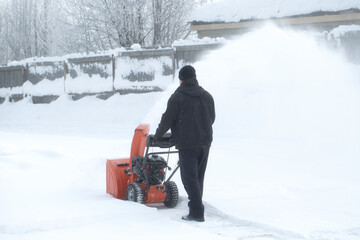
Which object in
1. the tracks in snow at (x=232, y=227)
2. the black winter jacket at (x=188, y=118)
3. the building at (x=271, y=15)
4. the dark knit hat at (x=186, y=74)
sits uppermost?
the building at (x=271, y=15)

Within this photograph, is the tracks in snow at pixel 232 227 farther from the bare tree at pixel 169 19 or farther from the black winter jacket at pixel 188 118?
the bare tree at pixel 169 19

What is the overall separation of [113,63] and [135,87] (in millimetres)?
1349

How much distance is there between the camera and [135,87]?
17.8 metres

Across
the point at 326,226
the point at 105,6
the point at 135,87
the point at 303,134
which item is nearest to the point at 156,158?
the point at 326,226

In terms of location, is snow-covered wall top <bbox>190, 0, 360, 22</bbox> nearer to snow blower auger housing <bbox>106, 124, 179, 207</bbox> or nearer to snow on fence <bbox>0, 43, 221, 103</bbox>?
snow on fence <bbox>0, 43, 221, 103</bbox>

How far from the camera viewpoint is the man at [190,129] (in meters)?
5.14

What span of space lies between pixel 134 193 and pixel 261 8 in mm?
16766

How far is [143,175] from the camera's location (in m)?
5.70

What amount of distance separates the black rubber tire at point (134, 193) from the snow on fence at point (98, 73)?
10770 mm

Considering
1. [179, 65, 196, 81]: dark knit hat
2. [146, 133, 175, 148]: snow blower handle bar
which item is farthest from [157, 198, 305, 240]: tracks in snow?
[179, 65, 196, 81]: dark knit hat

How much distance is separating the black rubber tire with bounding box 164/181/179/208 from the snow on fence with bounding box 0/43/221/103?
10.6m

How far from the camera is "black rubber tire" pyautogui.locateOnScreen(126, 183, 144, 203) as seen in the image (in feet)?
18.3

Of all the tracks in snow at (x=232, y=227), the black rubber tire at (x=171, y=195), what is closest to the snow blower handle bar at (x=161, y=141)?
the black rubber tire at (x=171, y=195)

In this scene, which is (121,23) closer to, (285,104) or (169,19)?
(169,19)
